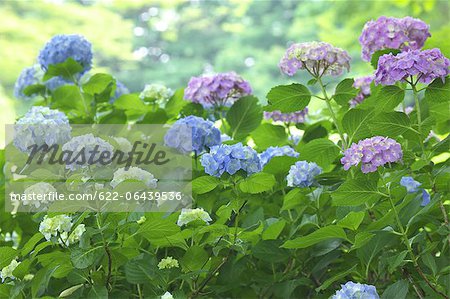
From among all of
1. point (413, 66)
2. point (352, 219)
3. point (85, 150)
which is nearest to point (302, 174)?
point (352, 219)

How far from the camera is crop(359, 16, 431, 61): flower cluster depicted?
1.48m

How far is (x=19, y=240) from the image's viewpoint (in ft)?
5.37

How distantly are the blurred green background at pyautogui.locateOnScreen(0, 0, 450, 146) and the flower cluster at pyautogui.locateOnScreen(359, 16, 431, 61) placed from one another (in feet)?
24.6

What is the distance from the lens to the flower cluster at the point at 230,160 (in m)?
1.19

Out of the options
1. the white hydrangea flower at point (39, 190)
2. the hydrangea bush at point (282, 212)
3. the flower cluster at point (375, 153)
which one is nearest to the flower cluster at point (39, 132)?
the hydrangea bush at point (282, 212)

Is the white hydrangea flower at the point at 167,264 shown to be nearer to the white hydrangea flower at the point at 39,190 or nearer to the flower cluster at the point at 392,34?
the white hydrangea flower at the point at 39,190

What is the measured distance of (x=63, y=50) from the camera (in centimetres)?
180

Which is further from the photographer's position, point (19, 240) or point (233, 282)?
point (19, 240)

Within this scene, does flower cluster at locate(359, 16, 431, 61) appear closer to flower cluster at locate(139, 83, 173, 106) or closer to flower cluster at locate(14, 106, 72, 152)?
flower cluster at locate(139, 83, 173, 106)

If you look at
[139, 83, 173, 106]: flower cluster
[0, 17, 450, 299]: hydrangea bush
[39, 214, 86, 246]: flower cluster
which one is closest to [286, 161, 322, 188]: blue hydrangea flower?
[0, 17, 450, 299]: hydrangea bush

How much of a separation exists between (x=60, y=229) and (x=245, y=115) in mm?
633

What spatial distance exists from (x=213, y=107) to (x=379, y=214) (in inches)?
20.8

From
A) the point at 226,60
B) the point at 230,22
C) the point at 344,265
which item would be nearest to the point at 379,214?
the point at 344,265

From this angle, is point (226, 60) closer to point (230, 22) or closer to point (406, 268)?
point (230, 22)
